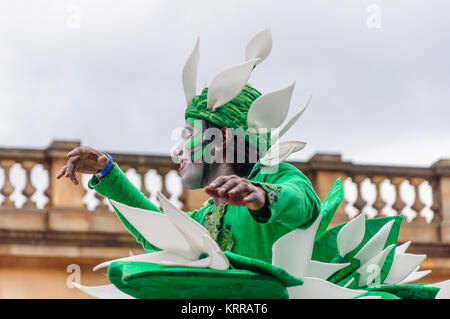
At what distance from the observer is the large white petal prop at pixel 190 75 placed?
397 cm

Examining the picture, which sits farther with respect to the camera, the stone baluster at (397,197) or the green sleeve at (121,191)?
the stone baluster at (397,197)

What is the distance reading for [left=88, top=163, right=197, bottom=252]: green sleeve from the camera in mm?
3973

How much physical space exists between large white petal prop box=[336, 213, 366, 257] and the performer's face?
0.54m

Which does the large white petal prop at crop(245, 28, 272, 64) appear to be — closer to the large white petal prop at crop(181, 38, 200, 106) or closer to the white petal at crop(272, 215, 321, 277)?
the large white petal prop at crop(181, 38, 200, 106)

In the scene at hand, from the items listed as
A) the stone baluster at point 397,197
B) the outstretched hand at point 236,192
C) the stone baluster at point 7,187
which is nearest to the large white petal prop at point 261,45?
the outstretched hand at point 236,192

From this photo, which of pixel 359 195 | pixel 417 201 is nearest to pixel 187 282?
pixel 359 195

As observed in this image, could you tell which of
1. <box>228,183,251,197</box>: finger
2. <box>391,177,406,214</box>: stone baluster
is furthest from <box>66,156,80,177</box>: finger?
<box>391,177,406,214</box>: stone baluster

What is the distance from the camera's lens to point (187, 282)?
330 cm

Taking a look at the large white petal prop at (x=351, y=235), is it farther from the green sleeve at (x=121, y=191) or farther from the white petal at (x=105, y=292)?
the white petal at (x=105, y=292)

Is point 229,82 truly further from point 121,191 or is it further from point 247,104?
point 121,191

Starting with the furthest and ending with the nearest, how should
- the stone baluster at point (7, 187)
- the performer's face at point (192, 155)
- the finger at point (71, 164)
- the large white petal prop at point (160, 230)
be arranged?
the stone baluster at point (7, 187) → the performer's face at point (192, 155) → the finger at point (71, 164) → the large white petal prop at point (160, 230)

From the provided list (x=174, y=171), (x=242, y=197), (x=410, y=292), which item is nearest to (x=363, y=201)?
(x=174, y=171)

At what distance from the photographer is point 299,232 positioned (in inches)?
142

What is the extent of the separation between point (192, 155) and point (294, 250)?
0.54 m
